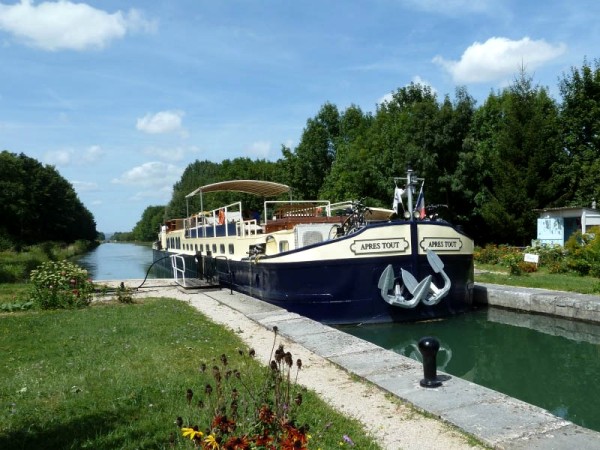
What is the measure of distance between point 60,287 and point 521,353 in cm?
1029

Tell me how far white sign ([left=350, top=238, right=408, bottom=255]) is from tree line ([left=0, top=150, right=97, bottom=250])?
44.0m

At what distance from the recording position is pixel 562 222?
23938 millimetres

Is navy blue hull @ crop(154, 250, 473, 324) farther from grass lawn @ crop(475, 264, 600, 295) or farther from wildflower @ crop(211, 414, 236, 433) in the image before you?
wildflower @ crop(211, 414, 236, 433)

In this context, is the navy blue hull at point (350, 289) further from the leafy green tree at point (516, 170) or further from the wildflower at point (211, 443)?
the leafy green tree at point (516, 170)

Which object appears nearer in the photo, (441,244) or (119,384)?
(119,384)

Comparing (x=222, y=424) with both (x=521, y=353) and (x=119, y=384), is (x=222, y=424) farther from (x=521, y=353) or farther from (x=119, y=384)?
(x=521, y=353)

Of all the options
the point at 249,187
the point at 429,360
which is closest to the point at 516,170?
the point at 249,187

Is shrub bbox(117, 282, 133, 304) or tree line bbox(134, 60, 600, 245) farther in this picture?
tree line bbox(134, 60, 600, 245)

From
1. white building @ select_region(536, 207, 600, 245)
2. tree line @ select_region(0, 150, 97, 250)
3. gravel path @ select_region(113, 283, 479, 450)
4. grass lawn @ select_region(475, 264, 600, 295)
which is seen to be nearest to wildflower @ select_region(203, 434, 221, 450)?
gravel path @ select_region(113, 283, 479, 450)

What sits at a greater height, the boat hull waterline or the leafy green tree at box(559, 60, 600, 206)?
the leafy green tree at box(559, 60, 600, 206)

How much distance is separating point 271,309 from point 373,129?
91.5 ft

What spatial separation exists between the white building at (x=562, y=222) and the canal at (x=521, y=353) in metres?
10.2

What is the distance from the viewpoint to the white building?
22.2 m

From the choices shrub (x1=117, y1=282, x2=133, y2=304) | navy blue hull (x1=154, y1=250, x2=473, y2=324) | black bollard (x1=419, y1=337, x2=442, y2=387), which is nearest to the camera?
black bollard (x1=419, y1=337, x2=442, y2=387)
